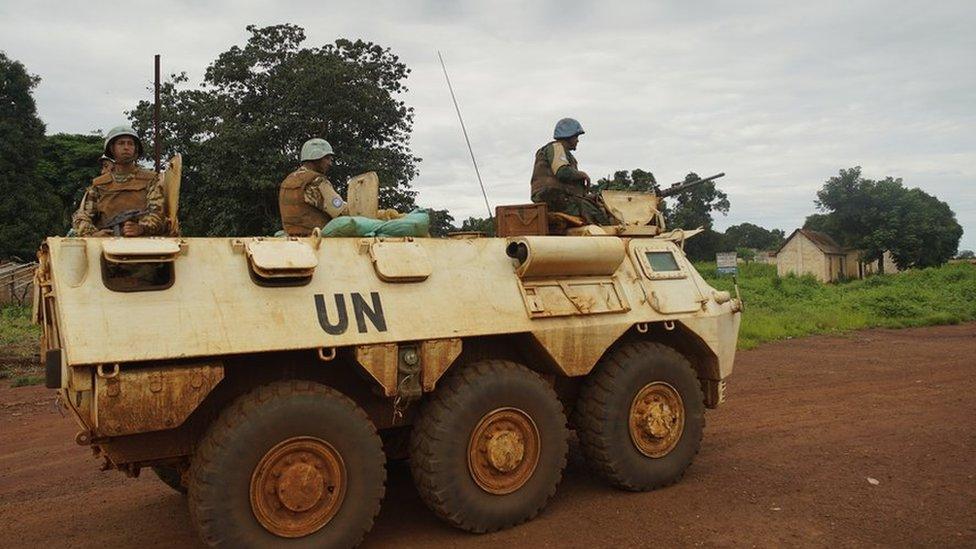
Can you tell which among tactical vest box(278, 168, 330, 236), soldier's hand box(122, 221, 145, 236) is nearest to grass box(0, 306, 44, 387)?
tactical vest box(278, 168, 330, 236)

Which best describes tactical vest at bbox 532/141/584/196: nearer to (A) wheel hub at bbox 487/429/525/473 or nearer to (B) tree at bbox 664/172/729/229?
(A) wheel hub at bbox 487/429/525/473

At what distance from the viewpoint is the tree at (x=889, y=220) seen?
43500 mm

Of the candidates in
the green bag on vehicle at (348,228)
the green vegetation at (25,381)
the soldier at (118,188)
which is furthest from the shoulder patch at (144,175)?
the green vegetation at (25,381)

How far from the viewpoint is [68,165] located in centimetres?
3609

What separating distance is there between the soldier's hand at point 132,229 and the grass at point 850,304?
41.8 feet

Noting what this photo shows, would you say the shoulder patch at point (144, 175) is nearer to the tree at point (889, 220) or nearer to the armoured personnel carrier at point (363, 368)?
the armoured personnel carrier at point (363, 368)

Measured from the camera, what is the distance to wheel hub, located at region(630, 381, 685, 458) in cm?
573

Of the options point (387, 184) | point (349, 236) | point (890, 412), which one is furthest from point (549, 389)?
point (387, 184)

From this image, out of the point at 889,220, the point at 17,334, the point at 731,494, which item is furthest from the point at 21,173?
the point at 889,220

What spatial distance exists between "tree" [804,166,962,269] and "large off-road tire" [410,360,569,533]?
43.9 m

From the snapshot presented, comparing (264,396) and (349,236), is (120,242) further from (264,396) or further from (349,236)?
(349,236)

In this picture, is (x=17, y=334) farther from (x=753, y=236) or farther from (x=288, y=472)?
(x=753, y=236)

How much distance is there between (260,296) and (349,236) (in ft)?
2.82

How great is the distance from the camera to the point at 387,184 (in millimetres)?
19453
